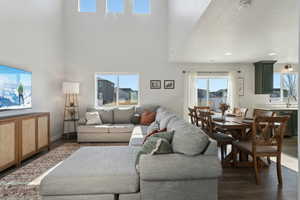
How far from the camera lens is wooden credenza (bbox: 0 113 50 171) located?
2.64m

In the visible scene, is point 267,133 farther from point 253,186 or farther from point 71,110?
point 71,110

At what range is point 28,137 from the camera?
3.18 meters

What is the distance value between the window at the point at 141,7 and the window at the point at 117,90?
79.8 inches

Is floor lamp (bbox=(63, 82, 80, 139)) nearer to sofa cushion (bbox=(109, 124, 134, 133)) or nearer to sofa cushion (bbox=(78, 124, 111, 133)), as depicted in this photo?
sofa cushion (bbox=(78, 124, 111, 133))

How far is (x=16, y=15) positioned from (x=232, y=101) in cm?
584

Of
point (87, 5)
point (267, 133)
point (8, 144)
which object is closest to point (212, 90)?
point (267, 133)

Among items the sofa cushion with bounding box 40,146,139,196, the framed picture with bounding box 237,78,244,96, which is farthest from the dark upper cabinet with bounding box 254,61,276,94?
the sofa cushion with bounding box 40,146,139,196

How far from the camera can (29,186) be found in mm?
2336

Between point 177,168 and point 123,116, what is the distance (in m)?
3.60

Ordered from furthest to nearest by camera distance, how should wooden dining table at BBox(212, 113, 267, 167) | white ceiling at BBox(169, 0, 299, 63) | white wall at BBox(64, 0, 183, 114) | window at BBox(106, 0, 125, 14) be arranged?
1. window at BBox(106, 0, 125, 14)
2. white wall at BBox(64, 0, 183, 114)
3. wooden dining table at BBox(212, 113, 267, 167)
4. white ceiling at BBox(169, 0, 299, 63)

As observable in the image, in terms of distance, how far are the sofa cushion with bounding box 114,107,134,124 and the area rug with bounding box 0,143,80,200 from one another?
1.72 m

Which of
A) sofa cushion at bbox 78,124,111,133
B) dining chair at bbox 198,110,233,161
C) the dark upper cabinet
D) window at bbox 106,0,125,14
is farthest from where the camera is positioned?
window at bbox 106,0,125,14

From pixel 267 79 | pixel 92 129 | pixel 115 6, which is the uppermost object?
pixel 115 6

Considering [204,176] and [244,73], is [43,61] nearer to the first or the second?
[204,176]
